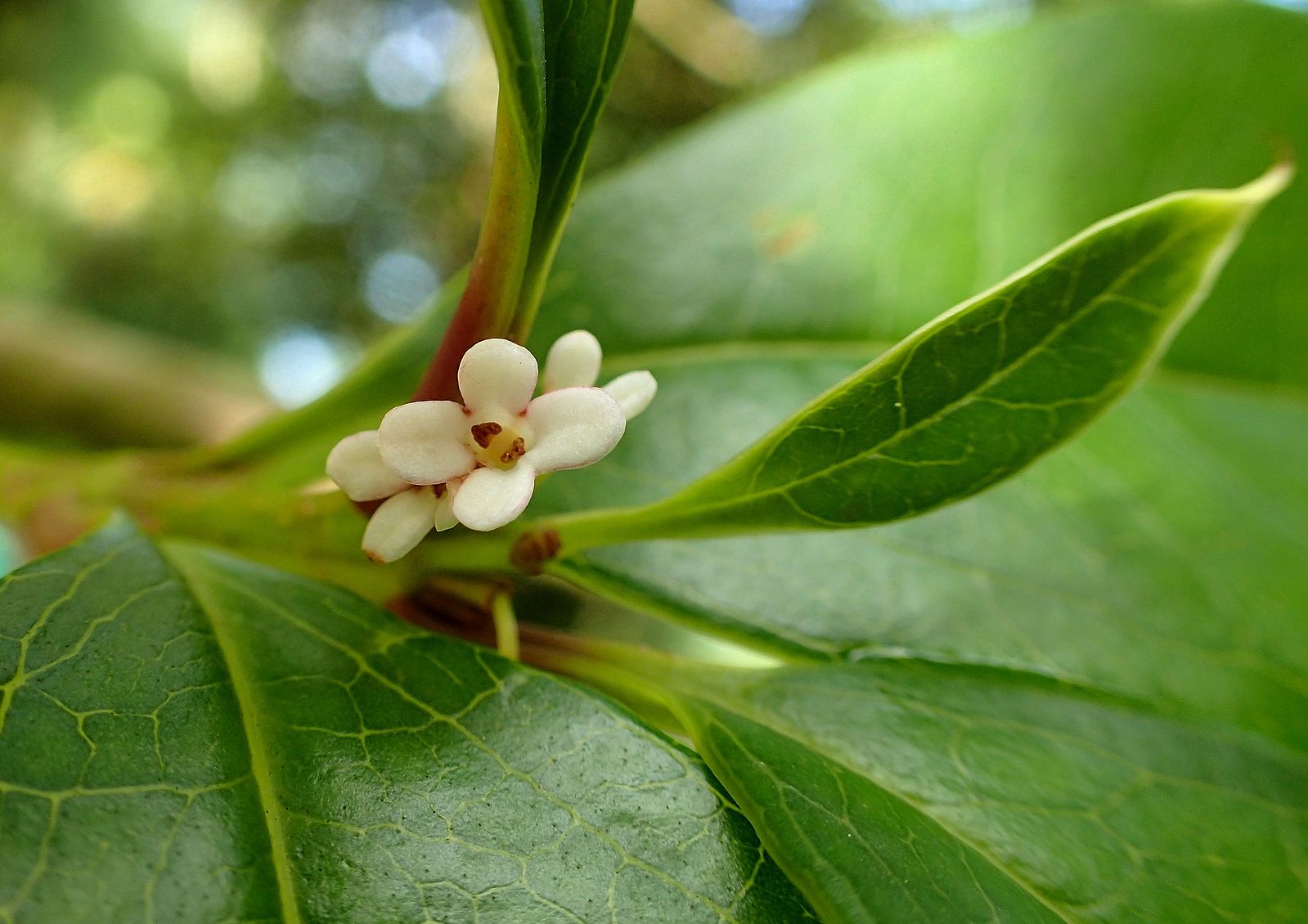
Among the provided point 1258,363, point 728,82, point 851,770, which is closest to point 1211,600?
point 1258,363

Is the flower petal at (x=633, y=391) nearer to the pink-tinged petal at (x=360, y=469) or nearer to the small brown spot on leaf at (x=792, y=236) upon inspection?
the pink-tinged petal at (x=360, y=469)

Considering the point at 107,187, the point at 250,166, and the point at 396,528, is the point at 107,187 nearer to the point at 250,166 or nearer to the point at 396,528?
the point at 250,166

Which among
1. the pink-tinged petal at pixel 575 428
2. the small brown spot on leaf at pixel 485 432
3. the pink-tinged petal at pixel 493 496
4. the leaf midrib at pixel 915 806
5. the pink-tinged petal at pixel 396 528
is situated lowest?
the leaf midrib at pixel 915 806

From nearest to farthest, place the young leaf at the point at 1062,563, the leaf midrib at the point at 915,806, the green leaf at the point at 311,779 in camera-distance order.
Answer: the green leaf at the point at 311,779
the leaf midrib at the point at 915,806
the young leaf at the point at 1062,563

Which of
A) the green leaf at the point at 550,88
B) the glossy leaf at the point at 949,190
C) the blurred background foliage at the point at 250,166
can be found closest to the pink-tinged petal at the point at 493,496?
the green leaf at the point at 550,88

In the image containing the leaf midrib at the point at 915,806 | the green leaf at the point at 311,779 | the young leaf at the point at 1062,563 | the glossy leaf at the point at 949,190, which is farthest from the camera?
the glossy leaf at the point at 949,190

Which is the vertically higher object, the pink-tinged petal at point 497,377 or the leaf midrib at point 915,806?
the pink-tinged petal at point 497,377

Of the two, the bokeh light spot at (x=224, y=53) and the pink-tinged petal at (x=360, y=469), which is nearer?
the pink-tinged petal at (x=360, y=469)
